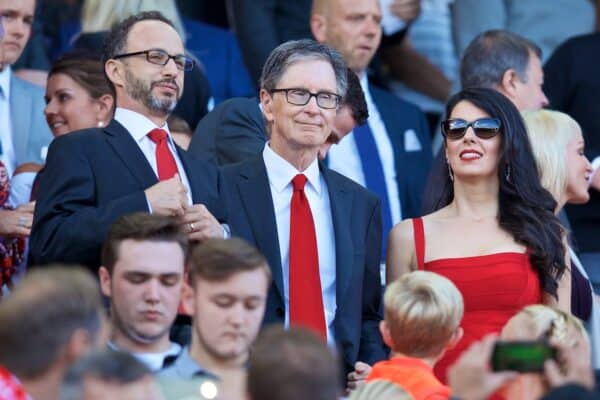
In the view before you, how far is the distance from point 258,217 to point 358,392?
1.19 metres

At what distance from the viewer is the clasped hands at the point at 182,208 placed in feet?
20.2

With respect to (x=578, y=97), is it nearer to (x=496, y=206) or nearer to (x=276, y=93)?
(x=496, y=206)

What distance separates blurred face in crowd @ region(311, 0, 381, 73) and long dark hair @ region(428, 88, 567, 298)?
5.59 feet

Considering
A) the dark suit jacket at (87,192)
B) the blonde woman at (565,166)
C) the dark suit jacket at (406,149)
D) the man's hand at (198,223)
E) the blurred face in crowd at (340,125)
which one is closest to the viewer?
the dark suit jacket at (87,192)

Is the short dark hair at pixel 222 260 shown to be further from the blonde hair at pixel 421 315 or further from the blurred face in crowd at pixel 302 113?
the blurred face in crowd at pixel 302 113

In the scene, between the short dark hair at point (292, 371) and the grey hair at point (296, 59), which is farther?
the grey hair at point (296, 59)

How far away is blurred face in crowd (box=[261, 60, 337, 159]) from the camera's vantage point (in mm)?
6754

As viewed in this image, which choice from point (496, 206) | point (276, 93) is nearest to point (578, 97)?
point (496, 206)

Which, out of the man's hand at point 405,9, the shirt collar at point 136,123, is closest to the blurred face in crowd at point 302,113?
the shirt collar at point 136,123

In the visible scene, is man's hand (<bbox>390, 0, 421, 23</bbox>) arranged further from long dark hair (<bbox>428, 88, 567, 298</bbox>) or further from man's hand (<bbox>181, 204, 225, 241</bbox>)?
man's hand (<bbox>181, 204, 225, 241</bbox>)

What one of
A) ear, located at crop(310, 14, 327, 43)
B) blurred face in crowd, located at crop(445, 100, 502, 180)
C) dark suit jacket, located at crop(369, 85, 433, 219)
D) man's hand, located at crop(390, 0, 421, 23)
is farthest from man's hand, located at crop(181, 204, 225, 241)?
man's hand, located at crop(390, 0, 421, 23)

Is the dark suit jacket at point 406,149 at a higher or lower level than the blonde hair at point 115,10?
lower

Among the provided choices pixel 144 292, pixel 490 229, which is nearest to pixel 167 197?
pixel 144 292

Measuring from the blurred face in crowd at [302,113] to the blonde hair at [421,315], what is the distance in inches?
40.3
